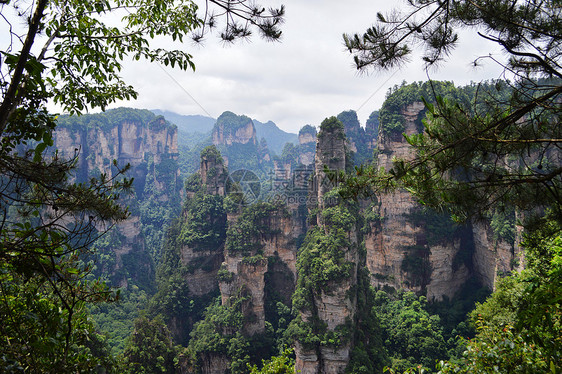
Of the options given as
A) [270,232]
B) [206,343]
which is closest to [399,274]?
[270,232]

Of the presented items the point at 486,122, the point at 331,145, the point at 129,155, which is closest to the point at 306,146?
the point at 129,155

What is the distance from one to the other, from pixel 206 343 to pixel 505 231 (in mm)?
23968

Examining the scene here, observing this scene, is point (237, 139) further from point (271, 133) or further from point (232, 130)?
point (271, 133)

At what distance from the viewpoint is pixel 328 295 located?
19.1 m

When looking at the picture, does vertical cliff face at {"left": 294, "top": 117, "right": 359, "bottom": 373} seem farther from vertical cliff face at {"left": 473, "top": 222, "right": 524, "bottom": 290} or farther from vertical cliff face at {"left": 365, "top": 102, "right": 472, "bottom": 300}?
vertical cliff face at {"left": 473, "top": 222, "right": 524, "bottom": 290}

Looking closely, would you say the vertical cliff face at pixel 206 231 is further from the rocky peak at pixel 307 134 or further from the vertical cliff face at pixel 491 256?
the rocky peak at pixel 307 134

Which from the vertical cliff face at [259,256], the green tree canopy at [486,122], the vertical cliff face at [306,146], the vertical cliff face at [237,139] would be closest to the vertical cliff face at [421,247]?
the vertical cliff face at [259,256]

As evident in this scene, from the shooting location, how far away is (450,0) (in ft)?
13.3

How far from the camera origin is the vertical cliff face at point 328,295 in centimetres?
1853

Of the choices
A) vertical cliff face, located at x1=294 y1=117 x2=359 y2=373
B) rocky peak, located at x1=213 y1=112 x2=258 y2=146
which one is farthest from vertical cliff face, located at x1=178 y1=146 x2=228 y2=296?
rocky peak, located at x1=213 y1=112 x2=258 y2=146

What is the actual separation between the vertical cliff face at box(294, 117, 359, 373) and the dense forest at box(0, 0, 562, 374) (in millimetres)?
134

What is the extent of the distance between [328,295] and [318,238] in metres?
4.36

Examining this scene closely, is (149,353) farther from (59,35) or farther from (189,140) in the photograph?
(189,140)

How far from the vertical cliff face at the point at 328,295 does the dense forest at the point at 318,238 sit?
13 centimetres
